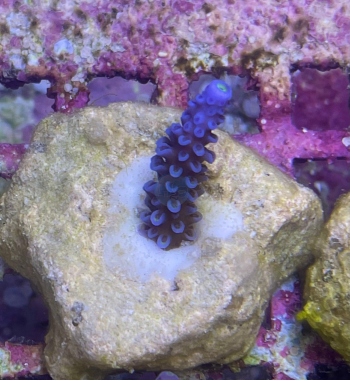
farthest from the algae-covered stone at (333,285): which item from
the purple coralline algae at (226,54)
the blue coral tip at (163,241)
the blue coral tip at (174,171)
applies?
the blue coral tip at (174,171)

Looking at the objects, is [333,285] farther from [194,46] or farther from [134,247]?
[194,46]

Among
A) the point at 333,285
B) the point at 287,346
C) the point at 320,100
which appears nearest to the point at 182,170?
the point at 333,285

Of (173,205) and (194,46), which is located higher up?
(194,46)

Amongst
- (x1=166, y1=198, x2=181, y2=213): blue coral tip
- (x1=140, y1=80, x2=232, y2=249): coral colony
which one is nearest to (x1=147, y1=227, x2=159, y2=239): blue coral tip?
(x1=140, y1=80, x2=232, y2=249): coral colony

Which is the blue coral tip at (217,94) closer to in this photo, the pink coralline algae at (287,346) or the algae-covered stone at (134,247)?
the algae-covered stone at (134,247)

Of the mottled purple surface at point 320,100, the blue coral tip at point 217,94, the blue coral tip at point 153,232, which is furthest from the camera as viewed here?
the mottled purple surface at point 320,100
